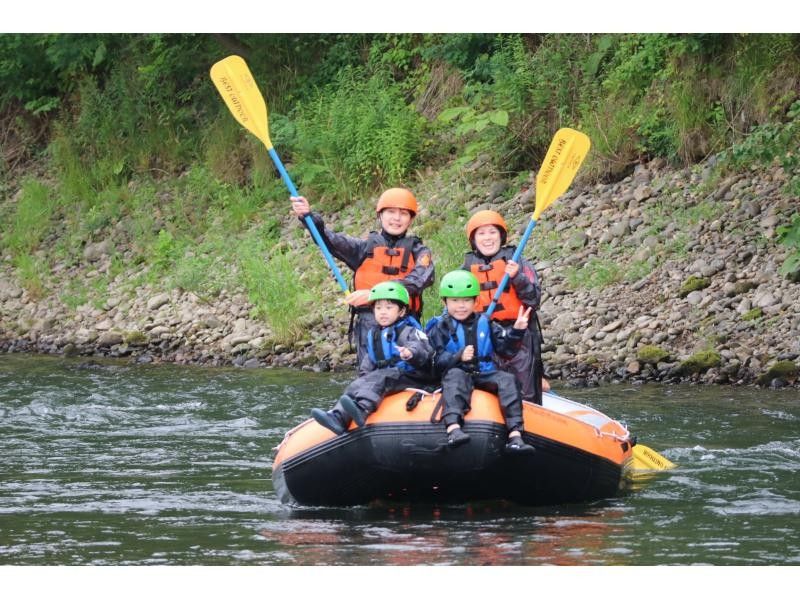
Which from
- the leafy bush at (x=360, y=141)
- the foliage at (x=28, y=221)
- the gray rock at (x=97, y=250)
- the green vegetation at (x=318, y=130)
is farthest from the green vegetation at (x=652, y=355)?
the foliage at (x=28, y=221)

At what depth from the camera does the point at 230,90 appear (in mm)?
8375

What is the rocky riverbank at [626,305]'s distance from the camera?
1057 centimetres

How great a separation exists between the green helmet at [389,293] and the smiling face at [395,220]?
69 cm

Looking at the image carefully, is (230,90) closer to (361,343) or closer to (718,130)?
(361,343)

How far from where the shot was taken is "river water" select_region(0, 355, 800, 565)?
18.3 ft

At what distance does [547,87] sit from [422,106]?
2138 mm

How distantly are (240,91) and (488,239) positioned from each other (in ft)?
7.26

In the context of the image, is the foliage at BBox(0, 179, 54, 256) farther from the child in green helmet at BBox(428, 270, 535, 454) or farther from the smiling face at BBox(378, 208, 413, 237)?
the child in green helmet at BBox(428, 270, 535, 454)

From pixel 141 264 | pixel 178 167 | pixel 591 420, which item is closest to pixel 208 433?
pixel 591 420

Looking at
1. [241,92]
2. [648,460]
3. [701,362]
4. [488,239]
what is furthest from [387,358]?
[701,362]

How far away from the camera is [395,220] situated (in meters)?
7.25

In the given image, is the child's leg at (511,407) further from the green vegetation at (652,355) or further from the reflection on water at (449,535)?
the green vegetation at (652,355)

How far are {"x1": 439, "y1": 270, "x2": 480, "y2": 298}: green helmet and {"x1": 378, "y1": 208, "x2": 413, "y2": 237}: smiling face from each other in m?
0.78

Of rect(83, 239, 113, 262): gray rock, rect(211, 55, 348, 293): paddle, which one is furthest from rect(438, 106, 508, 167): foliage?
rect(211, 55, 348, 293): paddle
